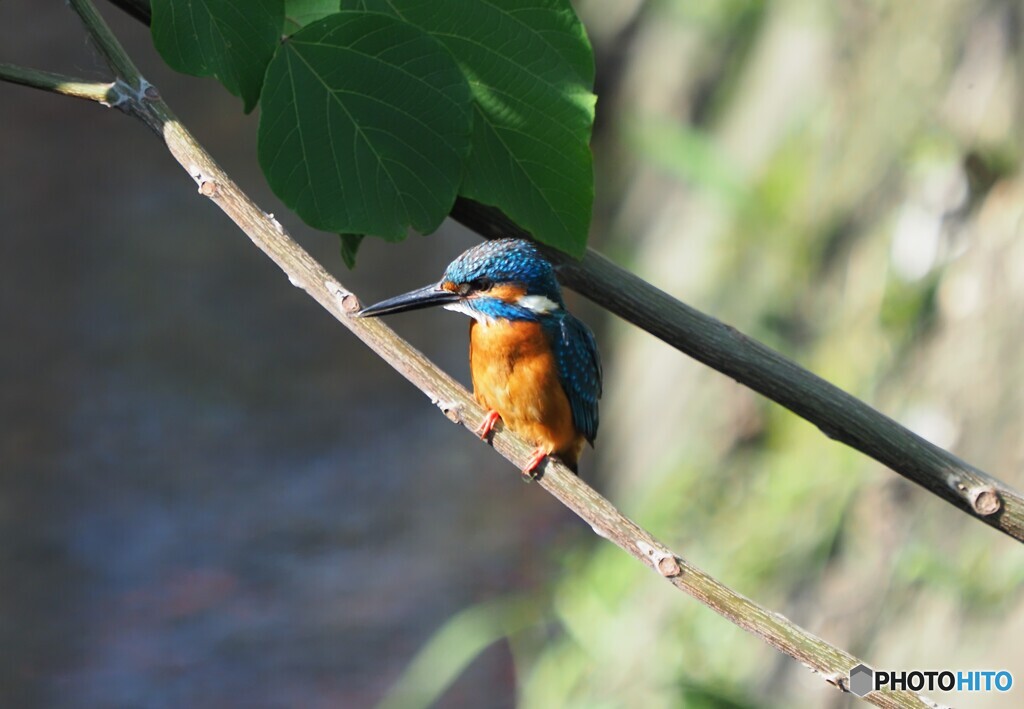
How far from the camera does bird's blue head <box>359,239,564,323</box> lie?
1.23 meters

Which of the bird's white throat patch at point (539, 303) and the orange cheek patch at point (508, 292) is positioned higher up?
the bird's white throat patch at point (539, 303)

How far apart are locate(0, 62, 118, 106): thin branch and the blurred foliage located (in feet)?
4.88

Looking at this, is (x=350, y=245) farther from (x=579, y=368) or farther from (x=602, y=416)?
(x=602, y=416)

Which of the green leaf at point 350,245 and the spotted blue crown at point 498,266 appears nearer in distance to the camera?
the green leaf at point 350,245

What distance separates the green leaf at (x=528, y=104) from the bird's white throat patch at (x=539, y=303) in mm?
560

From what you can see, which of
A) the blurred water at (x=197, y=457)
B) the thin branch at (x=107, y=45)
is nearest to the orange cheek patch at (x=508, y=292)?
the thin branch at (x=107, y=45)

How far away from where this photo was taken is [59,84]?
26.4 inches

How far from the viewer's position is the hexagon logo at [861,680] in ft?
2.23

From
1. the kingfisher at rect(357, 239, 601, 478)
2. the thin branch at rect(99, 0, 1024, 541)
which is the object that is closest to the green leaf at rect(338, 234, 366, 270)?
the thin branch at rect(99, 0, 1024, 541)

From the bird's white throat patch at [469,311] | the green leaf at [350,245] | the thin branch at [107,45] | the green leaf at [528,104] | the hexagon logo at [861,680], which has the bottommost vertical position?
the thin branch at [107,45]

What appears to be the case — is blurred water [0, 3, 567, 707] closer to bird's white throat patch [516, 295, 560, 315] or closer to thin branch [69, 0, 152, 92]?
bird's white throat patch [516, 295, 560, 315]

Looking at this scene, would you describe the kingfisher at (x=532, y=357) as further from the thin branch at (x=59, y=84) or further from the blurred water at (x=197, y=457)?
the blurred water at (x=197, y=457)

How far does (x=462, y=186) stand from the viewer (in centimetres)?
77

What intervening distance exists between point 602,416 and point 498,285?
2.75 metres
